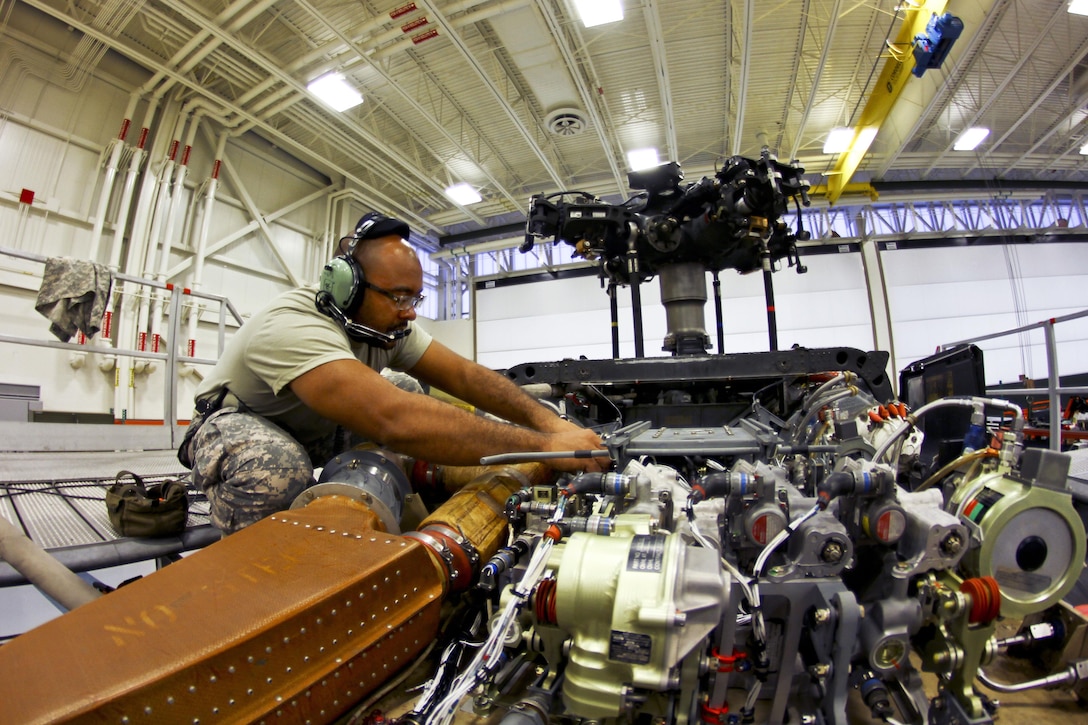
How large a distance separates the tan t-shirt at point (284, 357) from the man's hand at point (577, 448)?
84 centimetres

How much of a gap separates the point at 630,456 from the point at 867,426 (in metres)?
0.98

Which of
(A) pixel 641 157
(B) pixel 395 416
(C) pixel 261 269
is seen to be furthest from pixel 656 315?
(B) pixel 395 416

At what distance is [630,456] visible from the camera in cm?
194

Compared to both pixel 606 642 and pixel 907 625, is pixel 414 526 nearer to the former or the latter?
pixel 606 642

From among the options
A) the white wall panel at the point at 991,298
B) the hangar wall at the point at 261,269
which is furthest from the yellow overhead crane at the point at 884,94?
the white wall panel at the point at 991,298

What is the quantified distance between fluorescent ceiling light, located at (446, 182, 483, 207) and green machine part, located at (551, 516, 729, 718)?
10937 millimetres

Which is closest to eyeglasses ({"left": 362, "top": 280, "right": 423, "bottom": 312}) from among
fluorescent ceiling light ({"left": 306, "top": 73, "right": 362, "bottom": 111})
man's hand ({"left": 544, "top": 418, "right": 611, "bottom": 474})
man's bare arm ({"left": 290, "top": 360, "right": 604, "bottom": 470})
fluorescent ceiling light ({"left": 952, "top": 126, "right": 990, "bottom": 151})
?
man's bare arm ({"left": 290, "top": 360, "right": 604, "bottom": 470})

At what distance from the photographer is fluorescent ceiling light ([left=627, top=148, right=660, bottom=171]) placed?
9.95m

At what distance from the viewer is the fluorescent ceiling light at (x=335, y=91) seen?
24.9 ft

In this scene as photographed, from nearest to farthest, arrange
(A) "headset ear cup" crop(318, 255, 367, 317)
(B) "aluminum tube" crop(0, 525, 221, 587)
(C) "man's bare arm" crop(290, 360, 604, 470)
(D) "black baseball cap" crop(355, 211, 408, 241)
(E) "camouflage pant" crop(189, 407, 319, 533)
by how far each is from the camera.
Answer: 1. (B) "aluminum tube" crop(0, 525, 221, 587)
2. (C) "man's bare arm" crop(290, 360, 604, 470)
3. (E) "camouflage pant" crop(189, 407, 319, 533)
4. (A) "headset ear cup" crop(318, 255, 367, 317)
5. (D) "black baseball cap" crop(355, 211, 408, 241)

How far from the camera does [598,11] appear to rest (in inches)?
250

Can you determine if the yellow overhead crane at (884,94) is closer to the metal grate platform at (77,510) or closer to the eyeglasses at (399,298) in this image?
the eyeglasses at (399,298)

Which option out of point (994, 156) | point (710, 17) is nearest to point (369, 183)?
point (710, 17)

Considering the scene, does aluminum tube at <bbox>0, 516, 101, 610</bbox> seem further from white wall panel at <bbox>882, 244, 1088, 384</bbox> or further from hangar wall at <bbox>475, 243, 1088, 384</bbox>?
white wall panel at <bbox>882, 244, 1088, 384</bbox>
